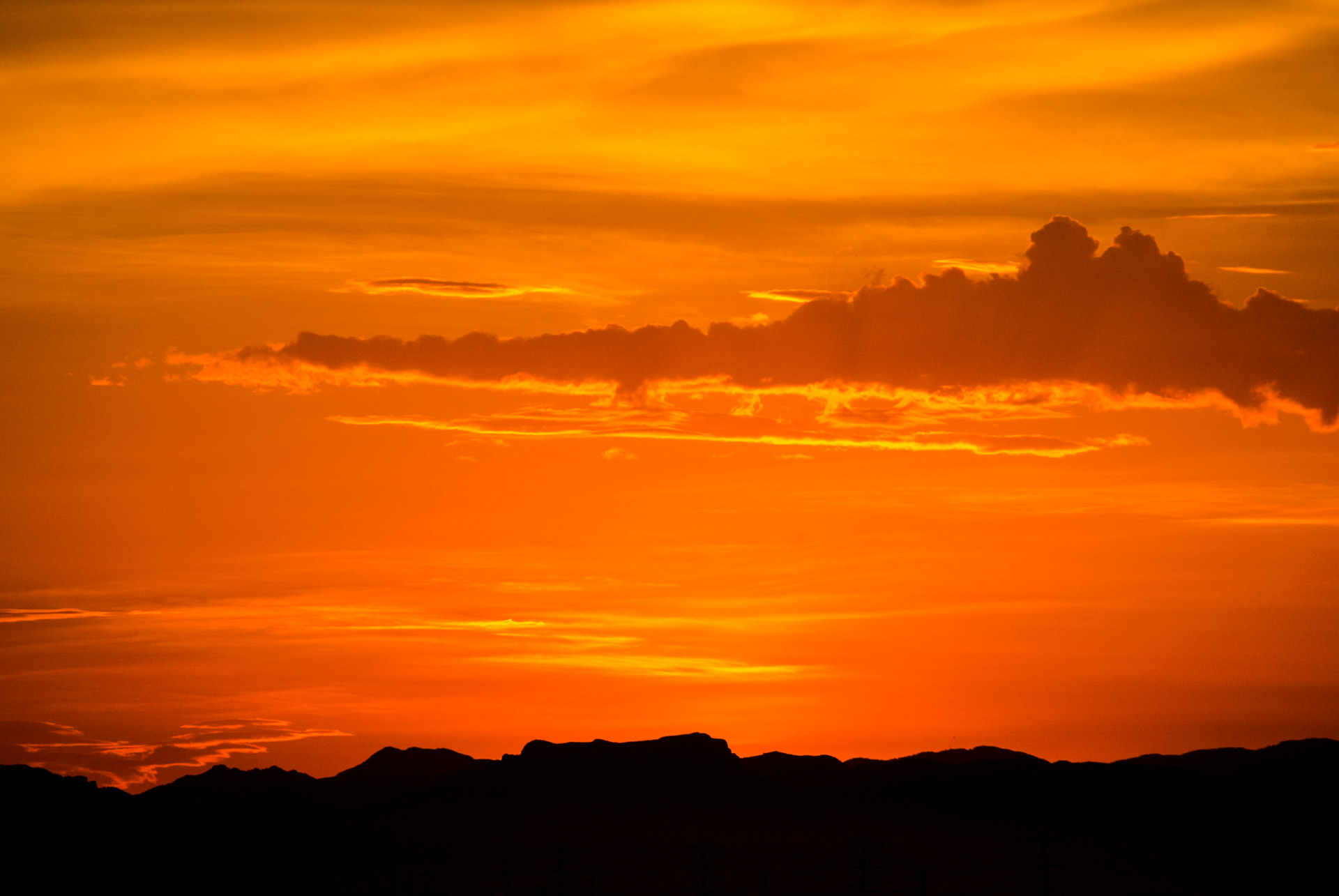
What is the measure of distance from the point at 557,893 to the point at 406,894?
717 inches

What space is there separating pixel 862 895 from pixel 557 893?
37997 millimetres

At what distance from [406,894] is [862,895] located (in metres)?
55.6

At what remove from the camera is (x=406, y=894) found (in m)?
192

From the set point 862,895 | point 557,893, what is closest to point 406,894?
point 557,893

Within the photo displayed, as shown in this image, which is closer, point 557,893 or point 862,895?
point 862,895

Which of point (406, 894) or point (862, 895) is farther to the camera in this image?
point (406, 894)

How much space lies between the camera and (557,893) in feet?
613

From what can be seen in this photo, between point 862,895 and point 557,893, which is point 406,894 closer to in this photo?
point 557,893

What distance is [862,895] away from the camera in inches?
6526
